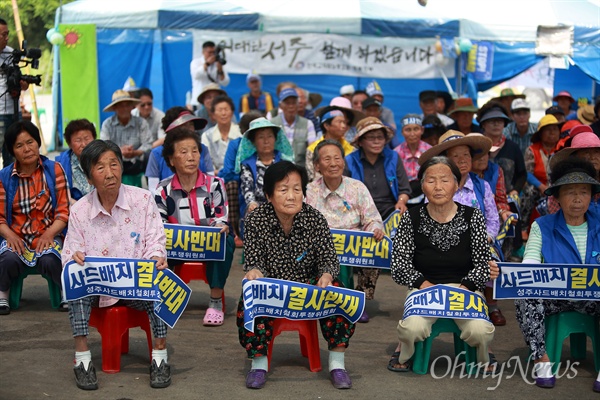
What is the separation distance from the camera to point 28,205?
21.5 ft

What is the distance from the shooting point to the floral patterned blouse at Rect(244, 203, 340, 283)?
17.3 feet

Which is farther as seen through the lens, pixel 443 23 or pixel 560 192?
pixel 443 23

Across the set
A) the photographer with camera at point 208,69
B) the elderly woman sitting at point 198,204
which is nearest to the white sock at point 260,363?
the elderly woman sitting at point 198,204

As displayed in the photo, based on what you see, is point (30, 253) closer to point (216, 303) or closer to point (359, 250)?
point (216, 303)

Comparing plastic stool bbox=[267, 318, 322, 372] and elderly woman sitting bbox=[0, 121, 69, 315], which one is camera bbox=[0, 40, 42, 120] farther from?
plastic stool bbox=[267, 318, 322, 372]

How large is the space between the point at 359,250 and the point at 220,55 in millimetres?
8134

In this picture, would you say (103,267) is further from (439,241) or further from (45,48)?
(45,48)

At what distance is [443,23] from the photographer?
1445 cm

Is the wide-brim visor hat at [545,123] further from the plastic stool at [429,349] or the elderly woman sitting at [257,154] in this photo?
the plastic stool at [429,349]

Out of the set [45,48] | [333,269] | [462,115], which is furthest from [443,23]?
[45,48]

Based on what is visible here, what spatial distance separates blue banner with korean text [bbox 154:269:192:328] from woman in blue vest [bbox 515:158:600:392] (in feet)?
7.21

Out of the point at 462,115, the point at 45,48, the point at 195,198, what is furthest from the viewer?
the point at 45,48

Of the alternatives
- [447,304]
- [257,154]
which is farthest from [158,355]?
[257,154]

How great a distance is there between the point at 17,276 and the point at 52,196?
69 cm
